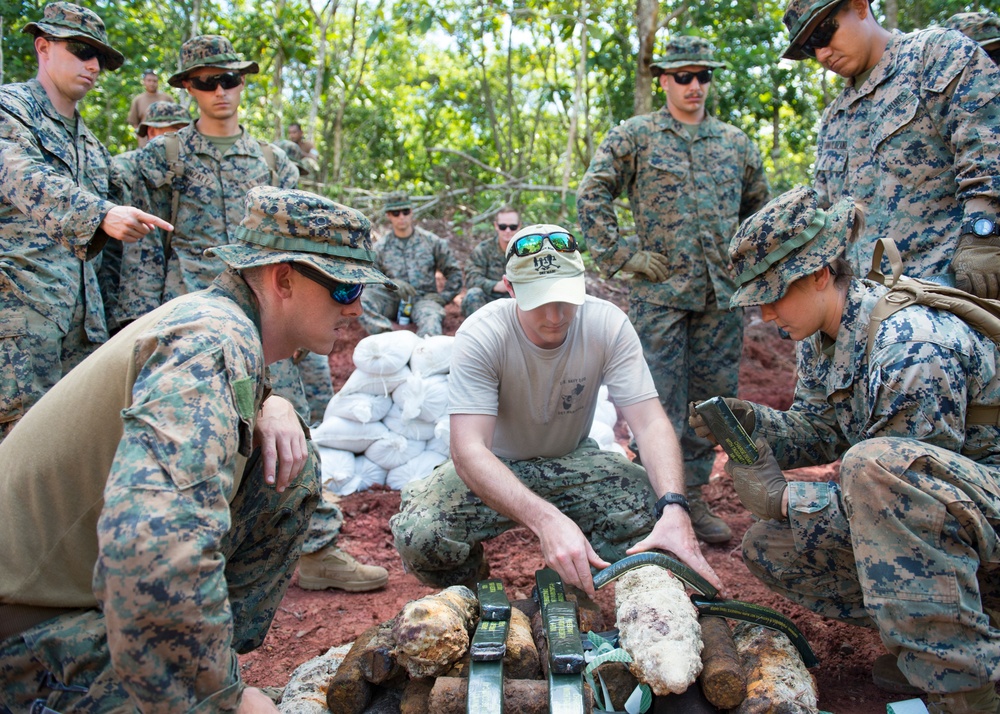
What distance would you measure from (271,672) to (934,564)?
7.35ft

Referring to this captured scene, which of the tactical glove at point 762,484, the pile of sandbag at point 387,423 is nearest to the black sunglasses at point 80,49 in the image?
the pile of sandbag at point 387,423

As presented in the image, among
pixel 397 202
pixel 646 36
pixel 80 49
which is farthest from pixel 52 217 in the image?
pixel 397 202

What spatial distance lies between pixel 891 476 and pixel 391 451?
3432 mm

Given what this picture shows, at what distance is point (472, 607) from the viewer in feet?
8.18

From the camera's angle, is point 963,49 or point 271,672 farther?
point 963,49

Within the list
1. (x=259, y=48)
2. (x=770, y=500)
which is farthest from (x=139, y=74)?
(x=770, y=500)

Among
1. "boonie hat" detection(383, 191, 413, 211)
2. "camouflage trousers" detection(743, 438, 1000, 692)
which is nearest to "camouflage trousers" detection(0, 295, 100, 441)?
"camouflage trousers" detection(743, 438, 1000, 692)

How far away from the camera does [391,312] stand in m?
8.22

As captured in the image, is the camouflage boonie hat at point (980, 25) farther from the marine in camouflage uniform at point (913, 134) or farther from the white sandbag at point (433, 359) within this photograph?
the white sandbag at point (433, 359)

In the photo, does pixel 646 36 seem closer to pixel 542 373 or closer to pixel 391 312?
pixel 391 312

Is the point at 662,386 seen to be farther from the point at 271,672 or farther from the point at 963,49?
the point at 271,672

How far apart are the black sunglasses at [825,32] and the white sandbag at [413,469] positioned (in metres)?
3.09

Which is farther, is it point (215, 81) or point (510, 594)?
point (215, 81)

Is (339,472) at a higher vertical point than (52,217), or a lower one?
lower
